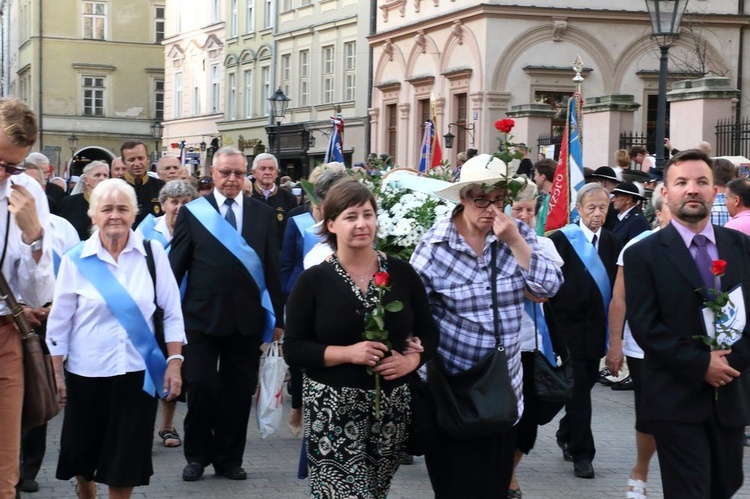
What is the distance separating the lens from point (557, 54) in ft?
107

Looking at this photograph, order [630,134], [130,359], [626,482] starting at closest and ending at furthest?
[130,359] → [626,482] → [630,134]

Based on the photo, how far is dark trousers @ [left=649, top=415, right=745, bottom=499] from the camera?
570 centimetres

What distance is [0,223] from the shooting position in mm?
5668

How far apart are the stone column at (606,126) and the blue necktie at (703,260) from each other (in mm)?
16914

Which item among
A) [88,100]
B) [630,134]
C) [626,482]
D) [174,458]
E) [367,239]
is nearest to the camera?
[367,239]

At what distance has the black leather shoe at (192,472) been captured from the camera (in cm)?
824

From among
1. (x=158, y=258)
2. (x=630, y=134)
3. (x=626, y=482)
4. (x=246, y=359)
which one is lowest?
(x=626, y=482)

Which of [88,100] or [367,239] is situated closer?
[367,239]

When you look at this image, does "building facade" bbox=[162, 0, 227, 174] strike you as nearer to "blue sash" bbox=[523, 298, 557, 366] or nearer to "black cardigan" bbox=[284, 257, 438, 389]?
"blue sash" bbox=[523, 298, 557, 366]

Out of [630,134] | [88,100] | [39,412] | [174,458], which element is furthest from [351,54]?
[39,412]

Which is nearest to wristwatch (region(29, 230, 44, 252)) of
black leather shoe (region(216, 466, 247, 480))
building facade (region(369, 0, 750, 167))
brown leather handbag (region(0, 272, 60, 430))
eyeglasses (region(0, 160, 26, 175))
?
brown leather handbag (region(0, 272, 60, 430))

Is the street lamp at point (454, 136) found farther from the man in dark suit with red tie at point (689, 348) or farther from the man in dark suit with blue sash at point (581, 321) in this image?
the man in dark suit with red tie at point (689, 348)

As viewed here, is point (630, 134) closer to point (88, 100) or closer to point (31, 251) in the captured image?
point (31, 251)

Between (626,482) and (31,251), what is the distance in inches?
174
